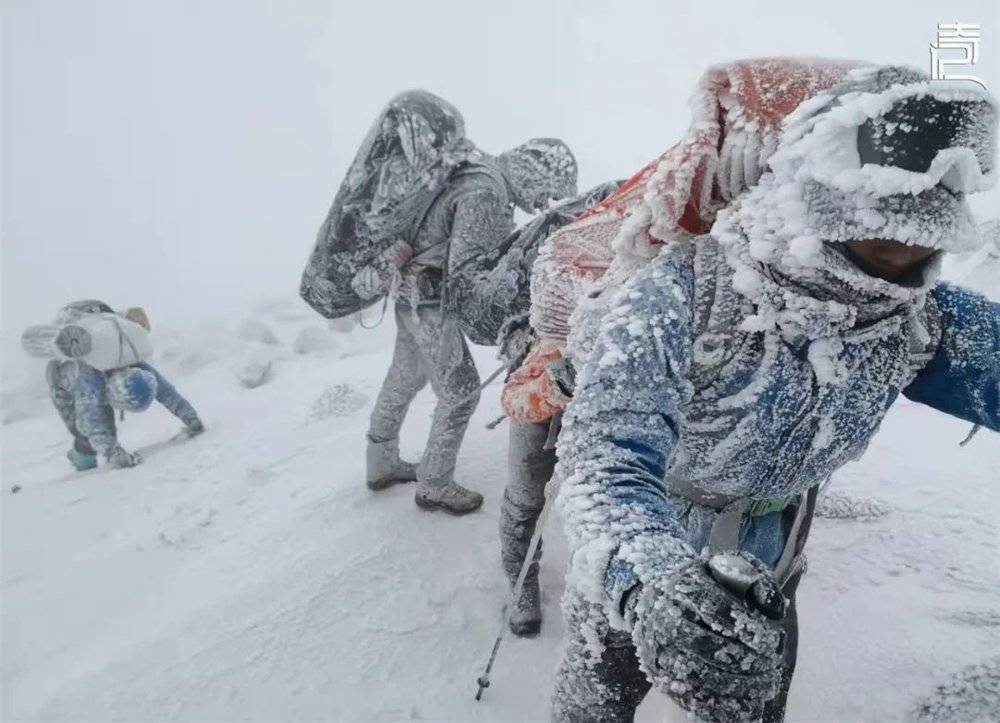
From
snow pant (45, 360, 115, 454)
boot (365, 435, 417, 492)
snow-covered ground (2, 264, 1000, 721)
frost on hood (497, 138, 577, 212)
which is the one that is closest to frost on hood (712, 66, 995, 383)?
snow-covered ground (2, 264, 1000, 721)

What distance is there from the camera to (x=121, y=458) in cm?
500

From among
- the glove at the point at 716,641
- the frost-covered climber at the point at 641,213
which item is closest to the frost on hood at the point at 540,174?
the frost-covered climber at the point at 641,213

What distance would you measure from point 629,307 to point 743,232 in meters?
0.24

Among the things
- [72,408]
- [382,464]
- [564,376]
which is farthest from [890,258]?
[72,408]

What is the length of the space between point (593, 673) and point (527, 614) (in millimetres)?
1150

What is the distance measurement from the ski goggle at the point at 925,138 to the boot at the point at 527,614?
202cm

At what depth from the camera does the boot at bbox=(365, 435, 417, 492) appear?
3.61m

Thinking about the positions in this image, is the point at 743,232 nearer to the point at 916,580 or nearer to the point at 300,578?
the point at 916,580

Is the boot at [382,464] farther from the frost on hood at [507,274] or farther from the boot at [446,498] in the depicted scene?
the frost on hood at [507,274]

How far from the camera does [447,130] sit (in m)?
2.96

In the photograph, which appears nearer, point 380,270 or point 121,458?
point 380,270

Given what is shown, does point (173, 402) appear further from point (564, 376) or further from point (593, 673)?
point (593, 673)

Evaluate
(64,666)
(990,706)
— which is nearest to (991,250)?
(990,706)

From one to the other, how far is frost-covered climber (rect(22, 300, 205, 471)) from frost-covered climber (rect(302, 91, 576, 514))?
2827mm
